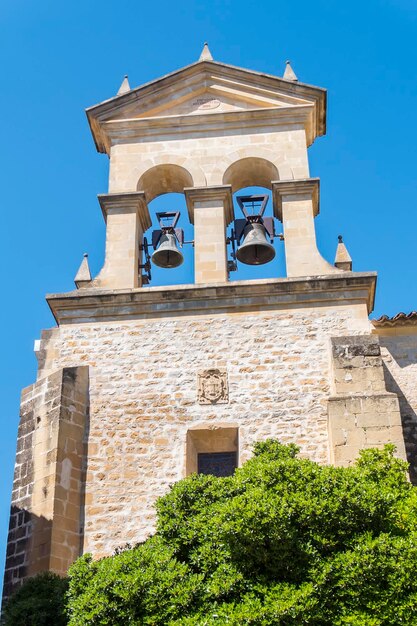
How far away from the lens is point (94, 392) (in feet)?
40.2

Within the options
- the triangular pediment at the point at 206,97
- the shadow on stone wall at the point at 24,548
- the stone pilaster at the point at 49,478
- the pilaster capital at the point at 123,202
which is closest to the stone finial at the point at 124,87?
the triangular pediment at the point at 206,97

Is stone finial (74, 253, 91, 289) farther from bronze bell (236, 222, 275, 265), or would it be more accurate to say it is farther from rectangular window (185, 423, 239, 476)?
rectangular window (185, 423, 239, 476)

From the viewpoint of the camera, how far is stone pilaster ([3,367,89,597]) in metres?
10.9

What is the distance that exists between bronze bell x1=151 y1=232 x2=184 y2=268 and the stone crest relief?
76.3 inches

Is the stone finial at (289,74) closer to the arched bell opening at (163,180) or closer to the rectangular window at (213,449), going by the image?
the arched bell opening at (163,180)

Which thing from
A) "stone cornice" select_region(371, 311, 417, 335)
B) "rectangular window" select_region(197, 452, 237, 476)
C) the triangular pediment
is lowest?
"rectangular window" select_region(197, 452, 237, 476)

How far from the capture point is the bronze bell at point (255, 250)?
43.0ft

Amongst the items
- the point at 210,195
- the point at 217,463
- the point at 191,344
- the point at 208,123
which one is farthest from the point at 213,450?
the point at 208,123

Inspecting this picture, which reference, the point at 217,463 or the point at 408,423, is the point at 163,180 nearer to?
the point at 217,463

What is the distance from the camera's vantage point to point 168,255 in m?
13.3

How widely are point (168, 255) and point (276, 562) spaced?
6.14 metres

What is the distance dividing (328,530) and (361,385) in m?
3.74

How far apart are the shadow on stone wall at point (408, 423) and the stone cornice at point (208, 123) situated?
405 centimetres

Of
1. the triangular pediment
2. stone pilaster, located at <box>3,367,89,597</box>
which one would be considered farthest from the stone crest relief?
the triangular pediment
